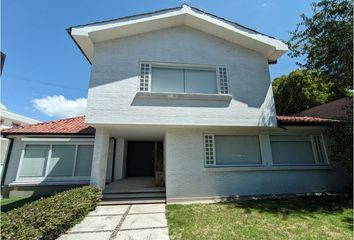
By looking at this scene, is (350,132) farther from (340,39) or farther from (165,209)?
(165,209)

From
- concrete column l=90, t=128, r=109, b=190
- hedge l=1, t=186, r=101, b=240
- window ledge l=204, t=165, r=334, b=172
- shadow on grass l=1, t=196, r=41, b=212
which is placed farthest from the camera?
window ledge l=204, t=165, r=334, b=172

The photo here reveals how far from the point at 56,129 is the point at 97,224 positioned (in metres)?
7.89

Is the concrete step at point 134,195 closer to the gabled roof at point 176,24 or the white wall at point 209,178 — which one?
the white wall at point 209,178

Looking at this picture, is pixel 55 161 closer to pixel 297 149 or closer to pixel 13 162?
pixel 13 162

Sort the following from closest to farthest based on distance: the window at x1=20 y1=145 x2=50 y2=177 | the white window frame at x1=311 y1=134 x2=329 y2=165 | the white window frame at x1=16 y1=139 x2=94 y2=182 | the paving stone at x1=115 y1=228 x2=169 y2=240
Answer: the paving stone at x1=115 y1=228 x2=169 y2=240 < the white window frame at x1=311 y1=134 x2=329 y2=165 < the white window frame at x1=16 y1=139 x2=94 y2=182 < the window at x1=20 y1=145 x2=50 y2=177

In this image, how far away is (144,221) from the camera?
639 centimetres

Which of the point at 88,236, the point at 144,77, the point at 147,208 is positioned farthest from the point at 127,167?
the point at 88,236

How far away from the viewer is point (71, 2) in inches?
414

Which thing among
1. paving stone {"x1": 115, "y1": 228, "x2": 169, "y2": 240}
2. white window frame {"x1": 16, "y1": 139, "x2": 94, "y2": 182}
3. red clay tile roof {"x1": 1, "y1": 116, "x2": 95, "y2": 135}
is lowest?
paving stone {"x1": 115, "y1": 228, "x2": 169, "y2": 240}

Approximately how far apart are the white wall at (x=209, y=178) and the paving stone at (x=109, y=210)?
214cm

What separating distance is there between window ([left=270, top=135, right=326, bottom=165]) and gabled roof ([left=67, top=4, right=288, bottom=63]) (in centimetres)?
492

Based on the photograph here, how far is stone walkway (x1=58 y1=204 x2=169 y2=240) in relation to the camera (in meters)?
5.32

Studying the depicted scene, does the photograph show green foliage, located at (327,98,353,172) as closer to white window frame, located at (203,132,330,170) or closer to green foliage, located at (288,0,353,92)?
white window frame, located at (203,132,330,170)

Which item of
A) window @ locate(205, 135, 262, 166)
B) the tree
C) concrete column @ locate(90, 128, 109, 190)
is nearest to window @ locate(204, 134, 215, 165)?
window @ locate(205, 135, 262, 166)
